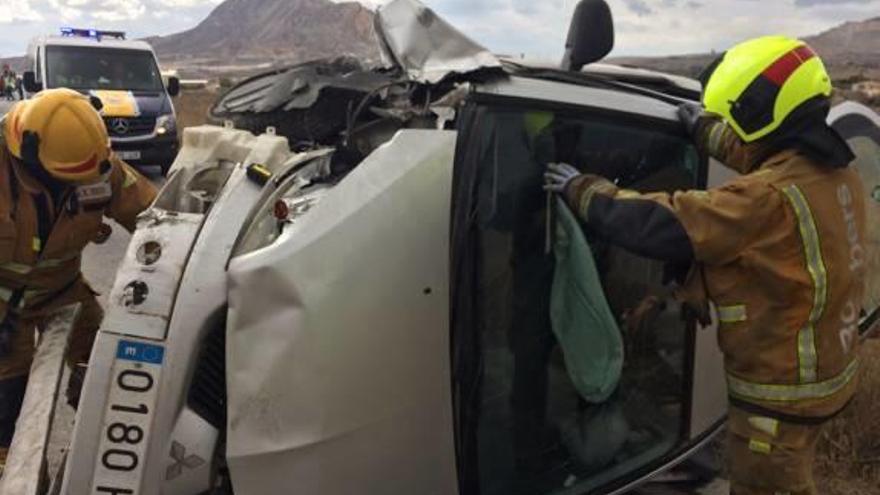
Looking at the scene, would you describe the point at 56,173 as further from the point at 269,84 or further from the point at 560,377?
the point at 560,377

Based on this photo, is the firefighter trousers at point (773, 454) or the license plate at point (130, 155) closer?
the firefighter trousers at point (773, 454)

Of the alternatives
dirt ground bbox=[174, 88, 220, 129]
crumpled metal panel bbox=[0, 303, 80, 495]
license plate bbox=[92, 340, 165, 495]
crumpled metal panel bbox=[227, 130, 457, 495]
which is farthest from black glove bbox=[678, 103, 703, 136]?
dirt ground bbox=[174, 88, 220, 129]

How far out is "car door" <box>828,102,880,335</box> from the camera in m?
3.40

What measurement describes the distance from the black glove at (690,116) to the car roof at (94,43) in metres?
12.0

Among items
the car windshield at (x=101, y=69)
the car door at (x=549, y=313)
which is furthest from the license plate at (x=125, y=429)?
the car windshield at (x=101, y=69)

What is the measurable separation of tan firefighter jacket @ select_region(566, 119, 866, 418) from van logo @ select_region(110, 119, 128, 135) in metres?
10.9

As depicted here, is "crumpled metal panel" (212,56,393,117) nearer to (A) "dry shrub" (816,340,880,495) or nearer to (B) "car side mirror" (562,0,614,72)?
(B) "car side mirror" (562,0,614,72)

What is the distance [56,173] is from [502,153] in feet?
4.75

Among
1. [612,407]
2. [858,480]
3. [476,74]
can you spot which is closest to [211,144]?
[476,74]

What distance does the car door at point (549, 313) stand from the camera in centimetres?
228

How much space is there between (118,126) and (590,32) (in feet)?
34.4

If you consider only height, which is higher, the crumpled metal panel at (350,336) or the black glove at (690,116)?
the black glove at (690,116)

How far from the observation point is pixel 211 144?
2.82 m

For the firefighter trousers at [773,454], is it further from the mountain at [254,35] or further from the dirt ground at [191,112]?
the mountain at [254,35]
